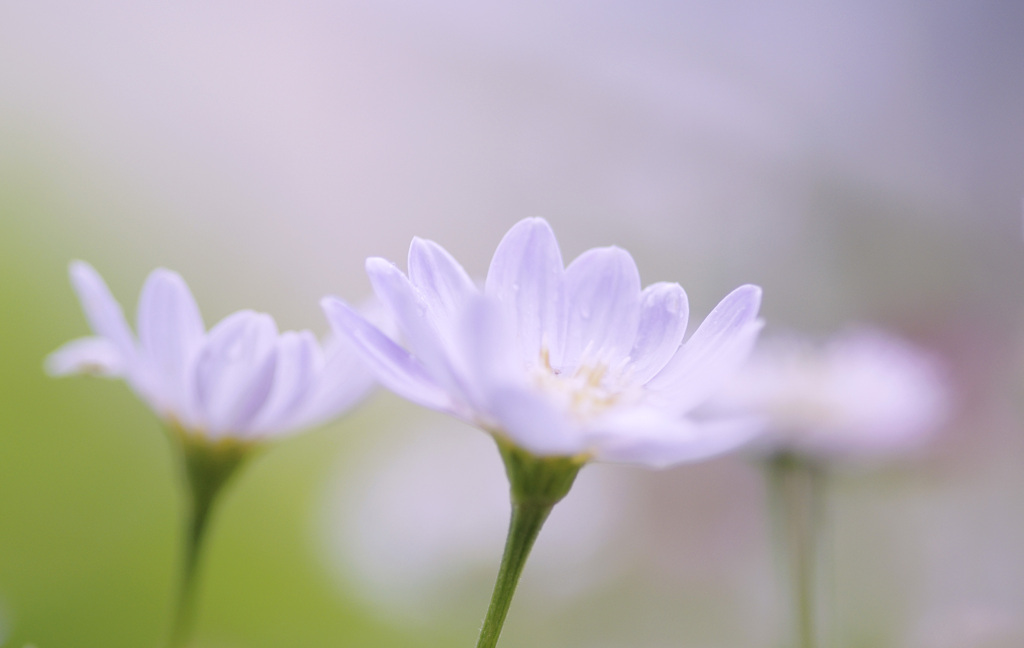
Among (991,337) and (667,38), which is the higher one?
(667,38)

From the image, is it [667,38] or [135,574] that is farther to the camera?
[667,38]

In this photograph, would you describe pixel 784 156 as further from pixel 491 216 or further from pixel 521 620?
pixel 521 620

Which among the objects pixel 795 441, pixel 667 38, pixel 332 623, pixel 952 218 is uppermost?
pixel 667 38

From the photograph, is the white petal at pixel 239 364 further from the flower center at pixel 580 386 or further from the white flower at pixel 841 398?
the white flower at pixel 841 398

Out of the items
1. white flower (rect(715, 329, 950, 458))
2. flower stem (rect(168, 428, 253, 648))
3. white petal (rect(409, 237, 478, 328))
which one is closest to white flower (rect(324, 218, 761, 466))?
white petal (rect(409, 237, 478, 328))

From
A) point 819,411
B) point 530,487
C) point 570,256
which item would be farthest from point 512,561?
point 570,256

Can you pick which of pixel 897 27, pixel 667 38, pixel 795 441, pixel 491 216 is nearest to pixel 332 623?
pixel 795 441

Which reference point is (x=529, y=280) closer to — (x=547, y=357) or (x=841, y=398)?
(x=547, y=357)

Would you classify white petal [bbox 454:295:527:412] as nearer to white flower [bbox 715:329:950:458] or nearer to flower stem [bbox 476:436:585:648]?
flower stem [bbox 476:436:585:648]
